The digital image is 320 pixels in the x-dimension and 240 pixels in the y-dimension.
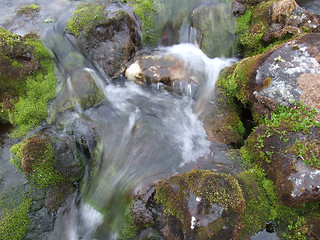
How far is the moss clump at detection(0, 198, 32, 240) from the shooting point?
17.5 feet

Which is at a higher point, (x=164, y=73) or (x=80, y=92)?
(x=80, y=92)

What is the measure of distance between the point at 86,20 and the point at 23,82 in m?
2.88

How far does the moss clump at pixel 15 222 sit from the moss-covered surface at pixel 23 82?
2.19m

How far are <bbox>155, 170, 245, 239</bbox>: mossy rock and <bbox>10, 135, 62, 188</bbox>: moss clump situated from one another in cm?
290

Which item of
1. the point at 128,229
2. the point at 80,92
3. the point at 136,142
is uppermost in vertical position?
the point at 80,92

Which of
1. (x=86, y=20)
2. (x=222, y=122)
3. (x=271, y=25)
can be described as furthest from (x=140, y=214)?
(x=271, y=25)

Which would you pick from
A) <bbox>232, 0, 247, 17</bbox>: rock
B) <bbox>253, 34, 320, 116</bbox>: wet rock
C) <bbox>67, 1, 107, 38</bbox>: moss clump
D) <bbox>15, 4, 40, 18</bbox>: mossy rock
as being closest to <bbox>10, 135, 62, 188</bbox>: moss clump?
<bbox>67, 1, 107, 38</bbox>: moss clump

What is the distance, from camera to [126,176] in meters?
5.98

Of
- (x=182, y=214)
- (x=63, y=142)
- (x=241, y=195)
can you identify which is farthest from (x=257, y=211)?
(x=63, y=142)

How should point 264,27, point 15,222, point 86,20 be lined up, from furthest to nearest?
point 86,20 < point 264,27 < point 15,222

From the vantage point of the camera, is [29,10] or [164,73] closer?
[164,73]

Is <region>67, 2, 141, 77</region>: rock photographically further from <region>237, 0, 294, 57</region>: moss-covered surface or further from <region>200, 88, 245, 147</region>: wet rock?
<region>237, 0, 294, 57</region>: moss-covered surface

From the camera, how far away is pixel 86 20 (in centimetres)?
840

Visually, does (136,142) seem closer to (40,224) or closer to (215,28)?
(40,224)
